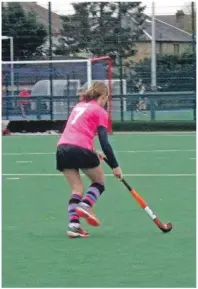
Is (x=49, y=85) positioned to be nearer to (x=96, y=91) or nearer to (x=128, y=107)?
(x=128, y=107)

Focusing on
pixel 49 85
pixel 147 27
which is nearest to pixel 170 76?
pixel 49 85

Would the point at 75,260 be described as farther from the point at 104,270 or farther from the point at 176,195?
the point at 176,195

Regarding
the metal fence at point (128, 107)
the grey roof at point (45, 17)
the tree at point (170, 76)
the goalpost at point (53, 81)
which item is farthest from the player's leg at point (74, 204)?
the grey roof at point (45, 17)

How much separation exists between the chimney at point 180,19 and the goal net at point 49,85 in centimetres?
415

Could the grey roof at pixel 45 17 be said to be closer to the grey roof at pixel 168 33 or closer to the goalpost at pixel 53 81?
the goalpost at pixel 53 81

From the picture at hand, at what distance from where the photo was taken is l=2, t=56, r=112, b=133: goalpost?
1251 inches

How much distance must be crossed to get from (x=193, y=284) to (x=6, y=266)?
1.65 m

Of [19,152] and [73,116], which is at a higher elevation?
[73,116]

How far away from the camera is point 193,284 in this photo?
298 inches

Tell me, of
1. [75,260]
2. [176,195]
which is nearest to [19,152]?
[176,195]

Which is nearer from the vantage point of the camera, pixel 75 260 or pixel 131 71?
pixel 75 260

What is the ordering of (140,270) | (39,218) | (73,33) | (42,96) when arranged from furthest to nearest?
(73,33), (42,96), (39,218), (140,270)

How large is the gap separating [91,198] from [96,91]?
105 centimetres

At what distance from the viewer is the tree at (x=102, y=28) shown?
33.6 metres
